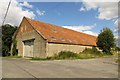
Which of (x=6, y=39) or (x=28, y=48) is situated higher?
(x=6, y=39)

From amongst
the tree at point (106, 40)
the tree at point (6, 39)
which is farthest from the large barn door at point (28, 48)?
the tree at point (106, 40)

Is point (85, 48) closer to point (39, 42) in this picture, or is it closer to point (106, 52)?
point (106, 52)

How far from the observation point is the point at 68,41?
1324 inches

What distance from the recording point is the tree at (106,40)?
3919cm

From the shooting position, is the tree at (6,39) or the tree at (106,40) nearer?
the tree at (106,40)

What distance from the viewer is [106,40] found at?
3922 centimetres

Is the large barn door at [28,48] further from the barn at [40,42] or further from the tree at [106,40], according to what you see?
the tree at [106,40]

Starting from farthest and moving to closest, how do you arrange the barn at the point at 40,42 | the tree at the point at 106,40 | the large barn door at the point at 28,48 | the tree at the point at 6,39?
1. the tree at the point at 6,39
2. the tree at the point at 106,40
3. the large barn door at the point at 28,48
4. the barn at the point at 40,42

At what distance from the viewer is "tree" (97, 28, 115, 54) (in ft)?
129

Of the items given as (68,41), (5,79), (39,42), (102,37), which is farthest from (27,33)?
(5,79)

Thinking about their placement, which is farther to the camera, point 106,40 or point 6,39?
point 6,39

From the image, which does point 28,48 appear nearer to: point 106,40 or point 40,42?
point 40,42

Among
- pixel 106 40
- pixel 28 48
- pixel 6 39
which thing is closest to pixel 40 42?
pixel 28 48

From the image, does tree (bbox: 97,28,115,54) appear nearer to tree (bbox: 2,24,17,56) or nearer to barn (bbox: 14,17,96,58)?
barn (bbox: 14,17,96,58)
